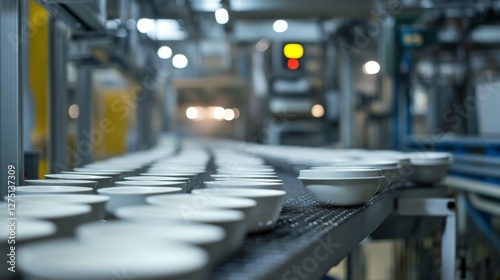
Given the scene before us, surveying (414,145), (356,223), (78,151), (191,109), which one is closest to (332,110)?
(414,145)

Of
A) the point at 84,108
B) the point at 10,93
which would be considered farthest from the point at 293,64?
the point at 10,93

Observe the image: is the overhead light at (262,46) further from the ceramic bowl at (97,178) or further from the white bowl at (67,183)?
the white bowl at (67,183)

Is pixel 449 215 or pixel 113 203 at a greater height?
pixel 113 203

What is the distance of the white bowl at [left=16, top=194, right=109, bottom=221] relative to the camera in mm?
832

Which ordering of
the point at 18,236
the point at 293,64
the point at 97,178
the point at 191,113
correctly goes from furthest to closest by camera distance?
the point at 191,113 < the point at 293,64 < the point at 97,178 < the point at 18,236

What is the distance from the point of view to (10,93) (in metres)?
1.38

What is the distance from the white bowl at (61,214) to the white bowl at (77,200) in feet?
0.08

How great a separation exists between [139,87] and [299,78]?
5.32 feet

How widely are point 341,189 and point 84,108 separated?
87.6 inches

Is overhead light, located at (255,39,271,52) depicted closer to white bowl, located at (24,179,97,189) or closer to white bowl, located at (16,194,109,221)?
white bowl, located at (24,179,97,189)

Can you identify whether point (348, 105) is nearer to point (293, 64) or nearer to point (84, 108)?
point (293, 64)

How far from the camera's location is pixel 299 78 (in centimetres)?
589

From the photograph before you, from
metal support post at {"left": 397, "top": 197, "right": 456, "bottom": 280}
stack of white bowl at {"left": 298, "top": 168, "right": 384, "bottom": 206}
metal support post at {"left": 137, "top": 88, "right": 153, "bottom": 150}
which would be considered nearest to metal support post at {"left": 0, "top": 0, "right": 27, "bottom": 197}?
stack of white bowl at {"left": 298, "top": 168, "right": 384, "bottom": 206}

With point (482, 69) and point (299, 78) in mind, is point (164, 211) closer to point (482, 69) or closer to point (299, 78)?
point (299, 78)
